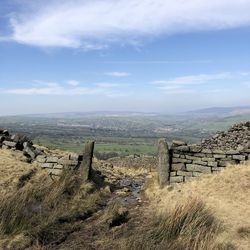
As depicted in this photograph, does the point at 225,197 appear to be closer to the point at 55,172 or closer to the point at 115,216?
the point at 115,216

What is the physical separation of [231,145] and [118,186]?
22.1 feet

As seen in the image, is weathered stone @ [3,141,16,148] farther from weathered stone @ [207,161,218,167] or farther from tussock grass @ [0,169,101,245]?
weathered stone @ [207,161,218,167]

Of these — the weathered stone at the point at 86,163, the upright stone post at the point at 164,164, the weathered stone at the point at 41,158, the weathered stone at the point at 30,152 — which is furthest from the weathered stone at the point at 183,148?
the weathered stone at the point at 30,152

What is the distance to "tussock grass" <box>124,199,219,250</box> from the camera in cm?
802

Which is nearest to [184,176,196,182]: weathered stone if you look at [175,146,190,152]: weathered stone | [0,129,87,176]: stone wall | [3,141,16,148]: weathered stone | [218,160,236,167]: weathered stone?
[175,146,190,152]: weathered stone

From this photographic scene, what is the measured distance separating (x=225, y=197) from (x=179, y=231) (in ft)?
17.4

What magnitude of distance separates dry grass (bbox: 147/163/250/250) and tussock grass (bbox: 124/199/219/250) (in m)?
0.58

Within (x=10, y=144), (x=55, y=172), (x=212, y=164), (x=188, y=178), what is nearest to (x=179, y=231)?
(x=188, y=178)

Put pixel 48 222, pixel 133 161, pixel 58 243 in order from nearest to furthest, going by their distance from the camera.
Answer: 1. pixel 58 243
2. pixel 48 222
3. pixel 133 161

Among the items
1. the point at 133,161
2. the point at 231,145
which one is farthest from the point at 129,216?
the point at 133,161

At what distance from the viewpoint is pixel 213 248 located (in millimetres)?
7684

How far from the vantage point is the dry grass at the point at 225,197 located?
34.5 feet

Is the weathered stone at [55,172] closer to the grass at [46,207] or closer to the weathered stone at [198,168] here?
the grass at [46,207]

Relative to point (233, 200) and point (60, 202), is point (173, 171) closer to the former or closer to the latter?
point (233, 200)
